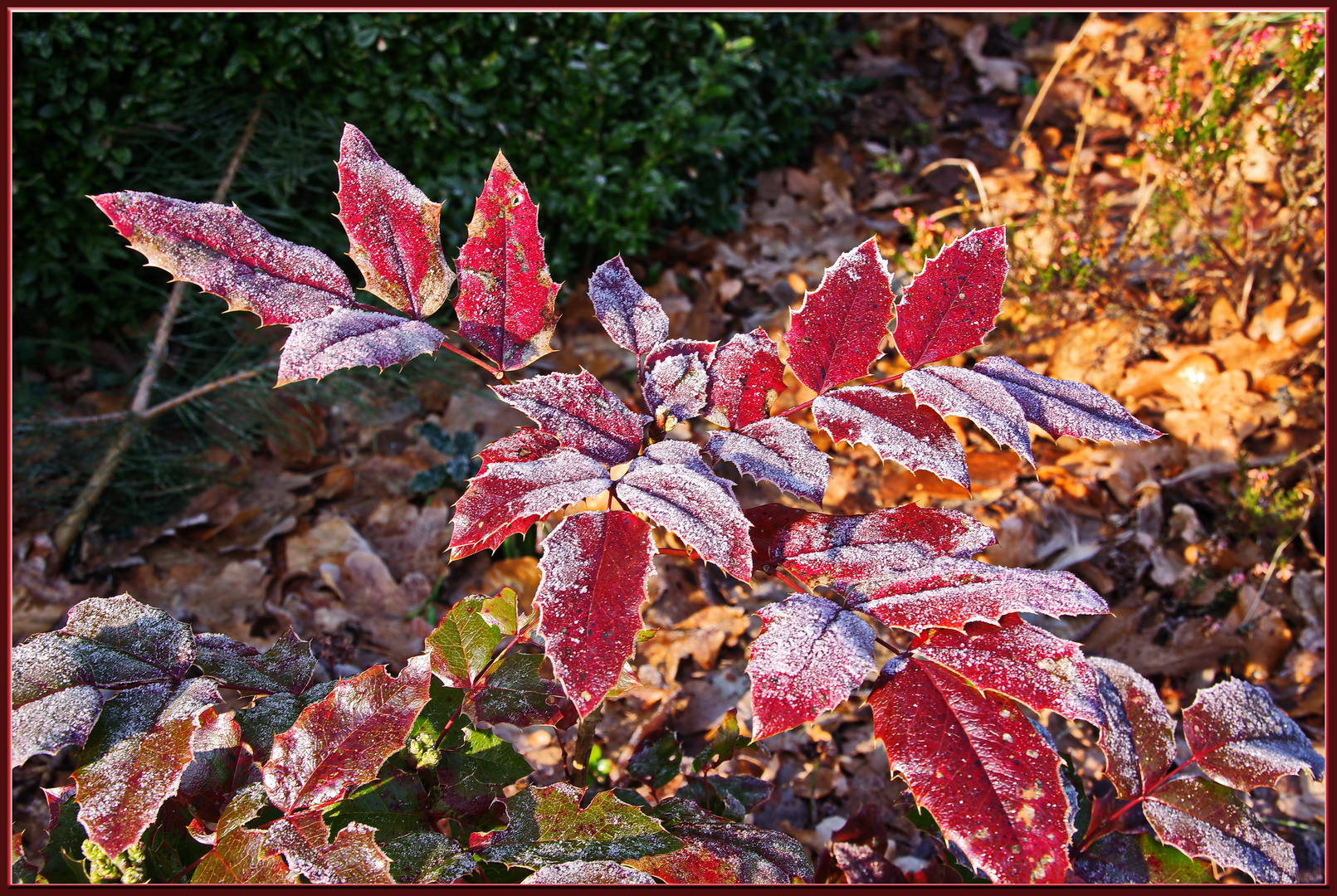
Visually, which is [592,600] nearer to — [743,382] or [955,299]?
[743,382]

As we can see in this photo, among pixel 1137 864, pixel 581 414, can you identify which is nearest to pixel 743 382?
pixel 581 414

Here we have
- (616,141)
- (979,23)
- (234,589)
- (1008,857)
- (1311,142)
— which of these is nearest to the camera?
(1008,857)

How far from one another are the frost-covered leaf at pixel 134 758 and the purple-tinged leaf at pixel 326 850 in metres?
0.11

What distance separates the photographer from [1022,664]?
0.74m

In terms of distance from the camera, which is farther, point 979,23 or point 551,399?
point 979,23

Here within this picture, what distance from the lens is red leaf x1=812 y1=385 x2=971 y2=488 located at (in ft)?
2.66

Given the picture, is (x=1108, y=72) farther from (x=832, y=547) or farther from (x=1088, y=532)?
(x=832, y=547)

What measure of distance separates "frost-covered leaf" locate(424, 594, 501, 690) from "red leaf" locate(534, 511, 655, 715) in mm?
302

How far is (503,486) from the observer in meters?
0.75

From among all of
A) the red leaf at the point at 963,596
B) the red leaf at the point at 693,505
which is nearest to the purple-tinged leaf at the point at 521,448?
the red leaf at the point at 693,505

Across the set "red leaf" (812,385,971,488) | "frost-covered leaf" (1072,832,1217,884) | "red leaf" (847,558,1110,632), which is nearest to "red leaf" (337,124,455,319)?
"red leaf" (812,385,971,488)

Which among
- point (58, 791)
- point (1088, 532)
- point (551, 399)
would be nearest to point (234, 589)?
point (58, 791)

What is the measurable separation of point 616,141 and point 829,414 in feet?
7.11

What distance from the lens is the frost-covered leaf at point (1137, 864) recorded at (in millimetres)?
1004
